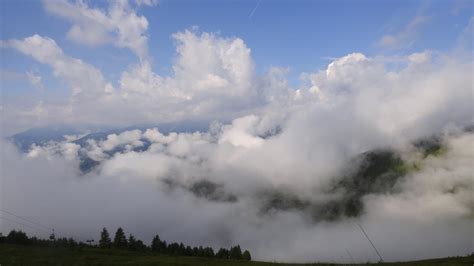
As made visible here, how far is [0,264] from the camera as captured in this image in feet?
131

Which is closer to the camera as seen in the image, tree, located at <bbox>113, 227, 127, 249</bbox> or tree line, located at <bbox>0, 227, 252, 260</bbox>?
tree line, located at <bbox>0, 227, 252, 260</bbox>

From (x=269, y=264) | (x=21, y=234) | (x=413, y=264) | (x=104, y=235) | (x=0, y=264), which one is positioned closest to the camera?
(x=0, y=264)

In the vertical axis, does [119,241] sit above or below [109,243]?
above

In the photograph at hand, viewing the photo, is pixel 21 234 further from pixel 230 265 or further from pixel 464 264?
pixel 464 264

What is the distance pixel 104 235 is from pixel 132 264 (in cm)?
7874

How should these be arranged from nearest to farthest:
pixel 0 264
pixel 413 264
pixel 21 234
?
pixel 0 264 → pixel 413 264 → pixel 21 234

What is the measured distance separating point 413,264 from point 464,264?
199 inches

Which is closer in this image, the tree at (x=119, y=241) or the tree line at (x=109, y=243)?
the tree line at (x=109, y=243)

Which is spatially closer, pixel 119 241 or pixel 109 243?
pixel 119 241

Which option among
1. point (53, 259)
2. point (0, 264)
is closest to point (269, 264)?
point (53, 259)

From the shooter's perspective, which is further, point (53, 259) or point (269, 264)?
point (269, 264)

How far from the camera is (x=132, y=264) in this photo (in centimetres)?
4391

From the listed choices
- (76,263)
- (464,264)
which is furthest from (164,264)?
(464,264)

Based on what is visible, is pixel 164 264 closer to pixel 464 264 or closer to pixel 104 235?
pixel 464 264
